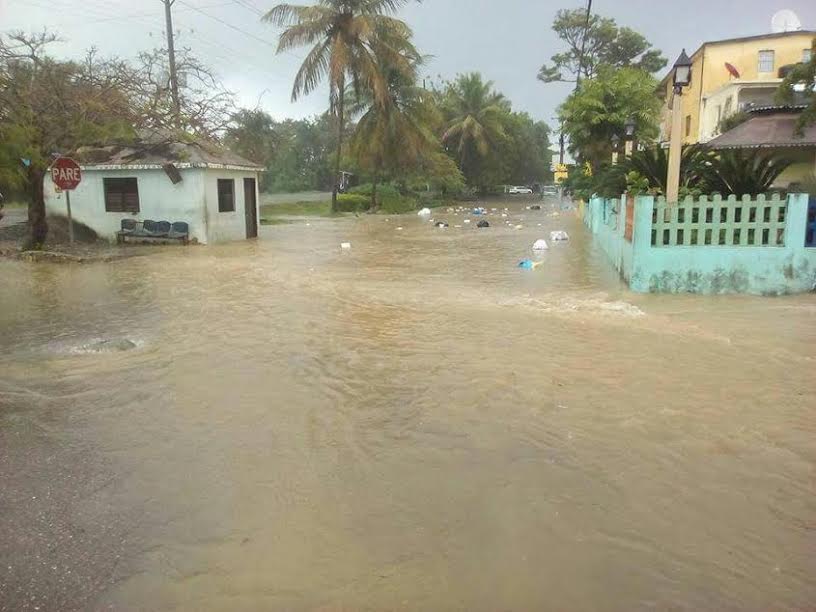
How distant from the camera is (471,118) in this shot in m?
51.0

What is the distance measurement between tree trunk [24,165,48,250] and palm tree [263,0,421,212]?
16.1 meters

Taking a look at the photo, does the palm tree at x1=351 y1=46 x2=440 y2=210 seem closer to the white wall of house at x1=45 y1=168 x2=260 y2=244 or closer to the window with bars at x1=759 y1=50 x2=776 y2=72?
the window with bars at x1=759 y1=50 x2=776 y2=72

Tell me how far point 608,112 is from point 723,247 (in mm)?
14434

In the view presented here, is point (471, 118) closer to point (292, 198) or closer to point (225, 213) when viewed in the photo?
point (292, 198)

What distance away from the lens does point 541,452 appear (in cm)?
432

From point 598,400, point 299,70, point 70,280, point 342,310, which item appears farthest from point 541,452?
point 299,70

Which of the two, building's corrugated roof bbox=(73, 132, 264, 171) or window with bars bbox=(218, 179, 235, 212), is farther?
window with bars bbox=(218, 179, 235, 212)

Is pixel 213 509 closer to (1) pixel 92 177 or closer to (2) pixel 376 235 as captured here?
(1) pixel 92 177

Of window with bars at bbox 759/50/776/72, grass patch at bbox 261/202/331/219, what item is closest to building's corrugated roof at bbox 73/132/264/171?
grass patch at bbox 261/202/331/219

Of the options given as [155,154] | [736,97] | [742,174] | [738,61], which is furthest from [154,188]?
[738,61]

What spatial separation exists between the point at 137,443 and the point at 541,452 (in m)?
2.71

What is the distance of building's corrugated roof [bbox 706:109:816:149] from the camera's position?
17.4 m

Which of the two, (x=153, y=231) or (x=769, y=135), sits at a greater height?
(x=769, y=135)

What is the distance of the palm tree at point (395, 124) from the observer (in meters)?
35.4
